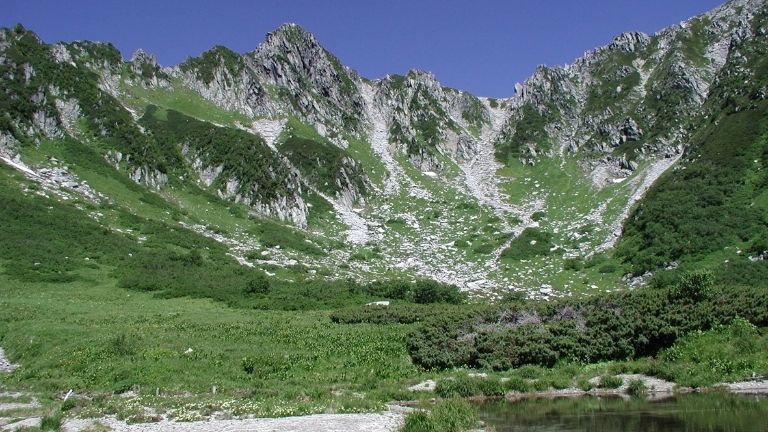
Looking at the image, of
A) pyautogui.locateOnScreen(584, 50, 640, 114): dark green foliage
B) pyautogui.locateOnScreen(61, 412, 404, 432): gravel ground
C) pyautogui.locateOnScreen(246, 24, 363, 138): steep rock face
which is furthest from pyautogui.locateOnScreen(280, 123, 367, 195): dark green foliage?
pyautogui.locateOnScreen(61, 412, 404, 432): gravel ground

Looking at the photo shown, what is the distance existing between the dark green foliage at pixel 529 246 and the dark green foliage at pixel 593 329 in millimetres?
44044

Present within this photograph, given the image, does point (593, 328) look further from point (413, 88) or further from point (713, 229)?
point (413, 88)

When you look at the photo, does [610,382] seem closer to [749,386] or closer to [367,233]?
[749,386]

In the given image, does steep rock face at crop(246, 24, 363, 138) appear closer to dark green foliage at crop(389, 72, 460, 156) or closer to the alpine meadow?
the alpine meadow

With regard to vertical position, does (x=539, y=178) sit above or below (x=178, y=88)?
below

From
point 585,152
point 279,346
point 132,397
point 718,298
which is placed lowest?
point 132,397

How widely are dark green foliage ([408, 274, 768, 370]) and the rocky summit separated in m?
26.4

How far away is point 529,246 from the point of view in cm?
7388

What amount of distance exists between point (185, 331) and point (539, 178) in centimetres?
9243

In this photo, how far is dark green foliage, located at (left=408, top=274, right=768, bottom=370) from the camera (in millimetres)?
23516

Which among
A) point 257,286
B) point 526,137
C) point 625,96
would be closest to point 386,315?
point 257,286

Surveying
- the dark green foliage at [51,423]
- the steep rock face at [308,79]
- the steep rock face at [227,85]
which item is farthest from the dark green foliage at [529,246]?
the steep rock face at [227,85]

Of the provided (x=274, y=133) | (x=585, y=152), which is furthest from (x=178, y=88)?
(x=585, y=152)

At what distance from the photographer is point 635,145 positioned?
104 m
